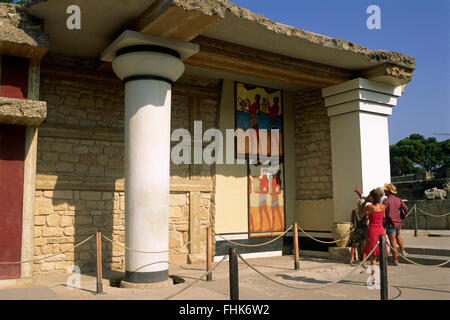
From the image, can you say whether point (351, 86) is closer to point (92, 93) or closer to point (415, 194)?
point (92, 93)

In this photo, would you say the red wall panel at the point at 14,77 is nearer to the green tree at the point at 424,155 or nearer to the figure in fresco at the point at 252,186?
the figure in fresco at the point at 252,186

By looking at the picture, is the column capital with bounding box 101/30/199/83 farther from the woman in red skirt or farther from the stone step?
the stone step

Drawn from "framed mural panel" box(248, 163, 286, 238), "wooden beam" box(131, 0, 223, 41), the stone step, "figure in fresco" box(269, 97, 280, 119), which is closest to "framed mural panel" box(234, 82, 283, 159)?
"figure in fresco" box(269, 97, 280, 119)

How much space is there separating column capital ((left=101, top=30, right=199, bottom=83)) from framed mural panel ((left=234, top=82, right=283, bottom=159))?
10.8ft

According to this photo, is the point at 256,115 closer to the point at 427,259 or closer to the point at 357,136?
the point at 357,136

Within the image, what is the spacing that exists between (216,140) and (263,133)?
1300 millimetres

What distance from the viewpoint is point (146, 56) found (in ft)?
19.6

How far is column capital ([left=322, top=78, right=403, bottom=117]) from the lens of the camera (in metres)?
8.52

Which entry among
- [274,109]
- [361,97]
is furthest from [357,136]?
[274,109]

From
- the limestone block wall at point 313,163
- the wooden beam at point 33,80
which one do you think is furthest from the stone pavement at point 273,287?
the wooden beam at point 33,80

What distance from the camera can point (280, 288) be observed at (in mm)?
5594

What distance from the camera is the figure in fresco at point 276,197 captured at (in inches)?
382

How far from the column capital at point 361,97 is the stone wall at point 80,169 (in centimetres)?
389
